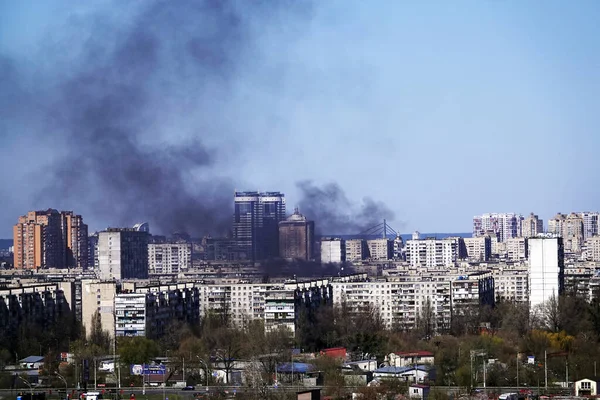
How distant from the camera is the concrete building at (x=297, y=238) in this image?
140ft

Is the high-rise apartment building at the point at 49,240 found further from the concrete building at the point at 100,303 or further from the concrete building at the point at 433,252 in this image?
the concrete building at the point at 100,303

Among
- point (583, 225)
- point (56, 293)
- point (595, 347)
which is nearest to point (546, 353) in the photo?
point (595, 347)

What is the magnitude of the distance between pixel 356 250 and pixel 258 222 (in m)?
7.88

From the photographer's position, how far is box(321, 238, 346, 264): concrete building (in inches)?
1815

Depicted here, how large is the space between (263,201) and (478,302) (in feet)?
86.0

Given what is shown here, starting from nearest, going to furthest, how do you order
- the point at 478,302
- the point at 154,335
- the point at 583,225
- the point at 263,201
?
the point at 154,335, the point at 478,302, the point at 263,201, the point at 583,225

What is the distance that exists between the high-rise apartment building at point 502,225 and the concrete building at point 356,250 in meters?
14.5

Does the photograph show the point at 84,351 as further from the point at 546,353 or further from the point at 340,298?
the point at 340,298

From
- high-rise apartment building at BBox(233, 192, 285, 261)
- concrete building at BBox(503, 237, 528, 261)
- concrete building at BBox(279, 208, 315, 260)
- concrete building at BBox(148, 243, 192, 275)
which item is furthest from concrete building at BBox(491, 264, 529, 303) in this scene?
concrete building at BBox(503, 237, 528, 261)

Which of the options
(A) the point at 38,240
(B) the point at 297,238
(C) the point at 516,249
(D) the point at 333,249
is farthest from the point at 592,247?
(A) the point at 38,240

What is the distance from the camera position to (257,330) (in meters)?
19.9

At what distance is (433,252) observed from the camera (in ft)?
175

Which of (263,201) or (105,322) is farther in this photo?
(263,201)

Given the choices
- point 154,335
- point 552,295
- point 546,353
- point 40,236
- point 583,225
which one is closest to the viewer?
point 546,353
